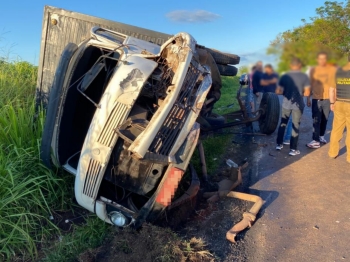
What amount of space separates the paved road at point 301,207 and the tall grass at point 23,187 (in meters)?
2.14

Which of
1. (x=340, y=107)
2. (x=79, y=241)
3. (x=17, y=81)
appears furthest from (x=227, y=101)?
(x=79, y=241)

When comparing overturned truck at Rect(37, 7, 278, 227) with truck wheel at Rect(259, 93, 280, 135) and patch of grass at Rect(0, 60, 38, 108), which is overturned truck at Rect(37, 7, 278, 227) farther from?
truck wheel at Rect(259, 93, 280, 135)

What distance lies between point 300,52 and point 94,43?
2.16 m

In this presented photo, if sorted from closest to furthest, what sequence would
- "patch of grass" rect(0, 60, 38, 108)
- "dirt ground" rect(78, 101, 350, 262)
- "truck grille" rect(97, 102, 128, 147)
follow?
"dirt ground" rect(78, 101, 350, 262) < "truck grille" rect(97, 102, 128, 147) < "patch of grass" rect(0, 60, 38, 108)

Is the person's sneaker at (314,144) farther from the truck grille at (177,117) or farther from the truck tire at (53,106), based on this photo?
the truck tire at (53,106)

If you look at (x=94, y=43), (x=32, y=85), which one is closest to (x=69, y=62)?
(x=94, y=43)

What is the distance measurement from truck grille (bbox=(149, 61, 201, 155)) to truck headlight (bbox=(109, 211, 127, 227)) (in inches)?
29.0

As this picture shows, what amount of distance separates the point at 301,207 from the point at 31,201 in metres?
2.99

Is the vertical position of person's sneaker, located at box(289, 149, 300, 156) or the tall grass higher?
person's sneaker, located at box(289, 149, 300, 156)

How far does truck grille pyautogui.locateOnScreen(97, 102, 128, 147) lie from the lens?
3332 mm

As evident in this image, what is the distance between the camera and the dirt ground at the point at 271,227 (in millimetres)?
3219

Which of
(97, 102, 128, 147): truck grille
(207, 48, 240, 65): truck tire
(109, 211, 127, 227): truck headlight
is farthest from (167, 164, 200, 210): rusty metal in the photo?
(207, 48, 240, 65): truck tire

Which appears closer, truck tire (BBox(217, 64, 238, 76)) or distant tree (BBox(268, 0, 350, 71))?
distant tree (BBox(268, 0, 350, 71))

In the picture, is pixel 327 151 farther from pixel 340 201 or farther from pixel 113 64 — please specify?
pixel 113 64
